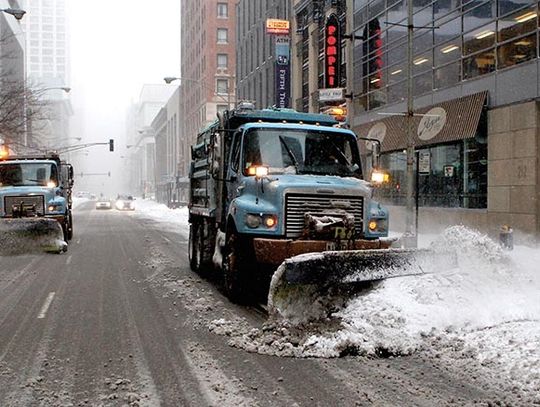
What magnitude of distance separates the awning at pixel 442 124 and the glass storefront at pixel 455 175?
2.30 ft

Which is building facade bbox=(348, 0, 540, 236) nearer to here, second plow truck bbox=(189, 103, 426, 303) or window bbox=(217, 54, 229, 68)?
second plow truck bbox=(189, 103, 426, 303)

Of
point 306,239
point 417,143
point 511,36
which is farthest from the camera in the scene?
point 417,143

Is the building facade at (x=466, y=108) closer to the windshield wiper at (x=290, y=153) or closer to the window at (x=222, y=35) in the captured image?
the windshield wiper at (x=290, y=153)

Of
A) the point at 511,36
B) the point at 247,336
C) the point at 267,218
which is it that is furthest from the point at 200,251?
the point at 511,36

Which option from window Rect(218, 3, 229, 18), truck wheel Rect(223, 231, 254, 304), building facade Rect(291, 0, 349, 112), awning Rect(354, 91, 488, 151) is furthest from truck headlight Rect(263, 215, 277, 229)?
window Rect(218, 3, 229, 18)

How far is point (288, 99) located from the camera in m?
41.8

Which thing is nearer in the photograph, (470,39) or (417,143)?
(470,39)

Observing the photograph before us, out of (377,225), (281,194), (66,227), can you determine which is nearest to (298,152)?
(281,194)

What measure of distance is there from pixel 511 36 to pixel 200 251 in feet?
41.5

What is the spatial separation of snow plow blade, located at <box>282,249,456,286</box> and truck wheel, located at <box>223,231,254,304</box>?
6.91 ft

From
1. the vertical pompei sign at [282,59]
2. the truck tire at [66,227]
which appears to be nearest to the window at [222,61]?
the vertical pompei sign at [282,59]

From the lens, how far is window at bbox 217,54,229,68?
3172 inches

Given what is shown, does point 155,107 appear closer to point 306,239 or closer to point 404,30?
point 404,30

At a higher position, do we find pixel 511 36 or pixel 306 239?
pixel 511 36
